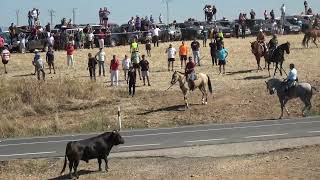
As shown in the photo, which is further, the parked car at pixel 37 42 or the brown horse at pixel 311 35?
the parked car at pixel 37 42

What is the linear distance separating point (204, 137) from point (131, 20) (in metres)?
32.5

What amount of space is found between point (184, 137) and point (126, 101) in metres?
10.5

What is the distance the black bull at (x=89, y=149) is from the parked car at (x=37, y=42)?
32023 mm

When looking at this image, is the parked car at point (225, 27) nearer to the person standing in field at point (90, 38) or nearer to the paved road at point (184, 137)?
the person standing in field at point (90, 38)

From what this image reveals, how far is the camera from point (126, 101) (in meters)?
36.6

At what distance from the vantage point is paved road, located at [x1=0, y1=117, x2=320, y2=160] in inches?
982

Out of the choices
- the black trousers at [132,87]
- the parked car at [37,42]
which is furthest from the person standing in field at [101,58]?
the parked car at [37,42]

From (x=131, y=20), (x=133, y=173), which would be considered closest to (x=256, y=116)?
(x=133, y=173)

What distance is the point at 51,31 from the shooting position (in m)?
54.9

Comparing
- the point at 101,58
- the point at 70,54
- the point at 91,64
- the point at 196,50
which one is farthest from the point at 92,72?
the point at 196,50

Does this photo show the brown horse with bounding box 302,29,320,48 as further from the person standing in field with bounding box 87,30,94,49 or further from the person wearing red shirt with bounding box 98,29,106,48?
the person standing in field with bounding box 87,30,94,49

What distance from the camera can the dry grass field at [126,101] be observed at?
1282 inches

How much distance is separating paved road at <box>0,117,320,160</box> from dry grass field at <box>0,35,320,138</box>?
8.25 feet

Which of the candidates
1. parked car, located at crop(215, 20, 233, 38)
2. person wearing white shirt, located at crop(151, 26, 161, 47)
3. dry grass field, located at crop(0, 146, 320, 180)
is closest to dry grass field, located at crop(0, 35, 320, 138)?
person wearing white shirt, located at crop(151, 26, 161, 47)
